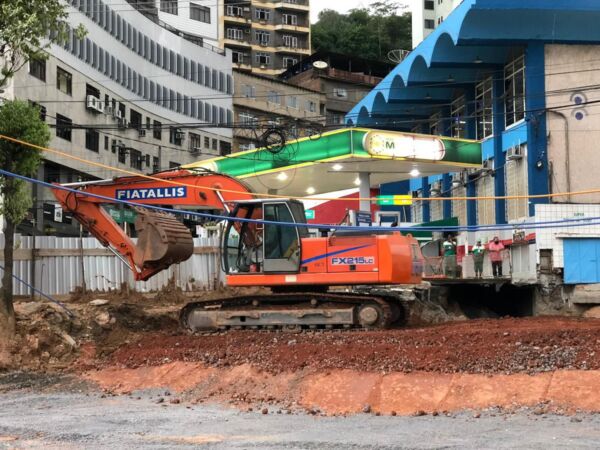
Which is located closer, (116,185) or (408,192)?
(116,185)

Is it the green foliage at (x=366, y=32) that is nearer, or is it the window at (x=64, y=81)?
the window at (x=64, y=81)

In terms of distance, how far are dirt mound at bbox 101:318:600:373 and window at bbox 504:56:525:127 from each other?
619 inches

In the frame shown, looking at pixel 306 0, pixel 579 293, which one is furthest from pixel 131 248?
pixel 306 0

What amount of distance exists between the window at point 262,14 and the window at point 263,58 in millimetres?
4274

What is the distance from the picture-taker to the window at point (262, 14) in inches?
3804

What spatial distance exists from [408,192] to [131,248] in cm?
3088

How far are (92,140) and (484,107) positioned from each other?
27255 mm

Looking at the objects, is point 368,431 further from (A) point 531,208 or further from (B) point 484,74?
(B) point 484,74

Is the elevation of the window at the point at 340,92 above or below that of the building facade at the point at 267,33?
below

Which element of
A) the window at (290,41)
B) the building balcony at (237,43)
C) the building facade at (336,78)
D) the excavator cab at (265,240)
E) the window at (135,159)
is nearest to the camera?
the excavator cab at (265,240)

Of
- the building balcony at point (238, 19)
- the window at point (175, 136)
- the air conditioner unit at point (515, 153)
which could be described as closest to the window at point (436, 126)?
the air conditioner unit at point (515, 153)

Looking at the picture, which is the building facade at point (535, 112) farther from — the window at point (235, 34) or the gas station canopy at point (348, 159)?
the window at point (235, 34)

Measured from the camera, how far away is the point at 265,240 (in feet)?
61.2

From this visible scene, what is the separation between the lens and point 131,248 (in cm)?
1795
